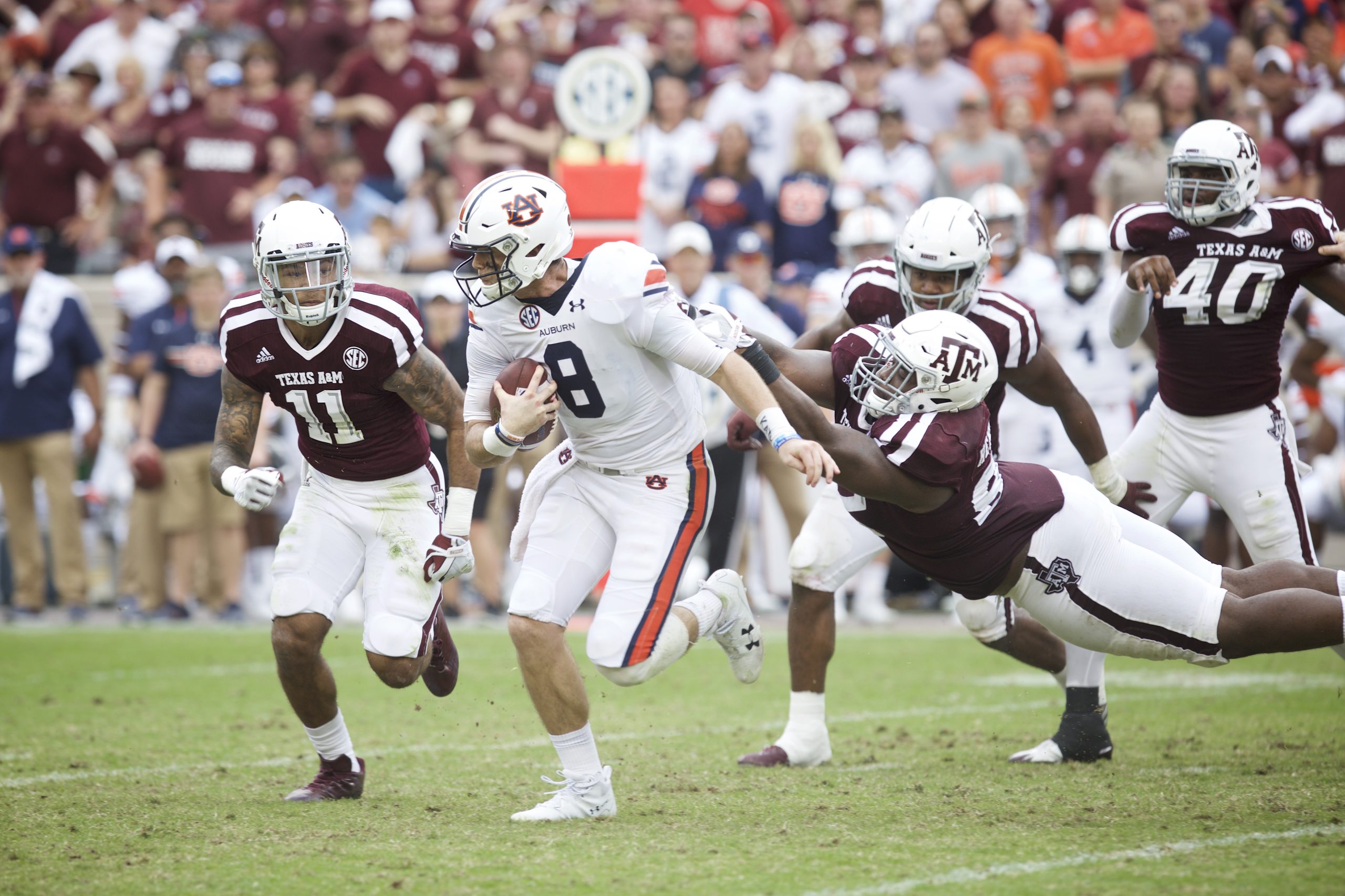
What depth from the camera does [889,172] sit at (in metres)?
11.0

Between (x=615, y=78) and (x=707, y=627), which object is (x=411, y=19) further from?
(x=707, y=627)

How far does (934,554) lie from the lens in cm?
457

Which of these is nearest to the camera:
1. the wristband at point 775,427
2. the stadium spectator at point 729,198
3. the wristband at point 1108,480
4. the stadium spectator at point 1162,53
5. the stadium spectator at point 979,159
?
A: the wristband at point 775,427

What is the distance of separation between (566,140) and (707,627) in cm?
542

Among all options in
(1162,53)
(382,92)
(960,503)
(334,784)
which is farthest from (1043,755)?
(382,92)

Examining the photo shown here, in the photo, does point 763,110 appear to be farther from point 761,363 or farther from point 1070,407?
point 761,363

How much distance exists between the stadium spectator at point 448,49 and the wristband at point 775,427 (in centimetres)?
924

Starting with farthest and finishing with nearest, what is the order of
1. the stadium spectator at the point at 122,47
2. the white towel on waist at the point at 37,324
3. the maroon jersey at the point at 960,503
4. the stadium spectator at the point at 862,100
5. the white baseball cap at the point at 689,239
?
1. the stadium spectator at the point at 122,47
2. the stadium spectator at the point at 862,100
3. the white towel on waist at the point at 37,324
4. the white baseball cap at the point at 689,239
5. the maroon jersey at the point at 960,503

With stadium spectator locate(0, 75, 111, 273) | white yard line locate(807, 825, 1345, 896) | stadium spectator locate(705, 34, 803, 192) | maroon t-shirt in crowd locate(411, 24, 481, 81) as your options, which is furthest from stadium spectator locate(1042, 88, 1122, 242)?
stadium spectator locate(0, 75, 111, 273)

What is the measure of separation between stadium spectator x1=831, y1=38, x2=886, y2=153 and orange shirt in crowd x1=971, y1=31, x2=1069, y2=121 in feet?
2.92

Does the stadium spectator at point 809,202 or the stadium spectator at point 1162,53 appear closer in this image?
the stadium spectator at point 809,202

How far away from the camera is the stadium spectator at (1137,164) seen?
10039mm

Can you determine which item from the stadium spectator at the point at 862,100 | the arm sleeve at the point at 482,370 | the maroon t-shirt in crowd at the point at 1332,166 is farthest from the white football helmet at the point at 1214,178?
the stadium spectator at the point at 862,100

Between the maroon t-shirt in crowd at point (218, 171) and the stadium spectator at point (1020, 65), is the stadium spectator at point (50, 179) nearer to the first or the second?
the maroon t-shirt in crowd at point (218, 171)
